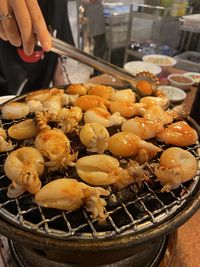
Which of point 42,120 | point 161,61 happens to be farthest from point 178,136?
point 161,61

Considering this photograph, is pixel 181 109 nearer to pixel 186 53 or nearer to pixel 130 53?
pixel 186 53

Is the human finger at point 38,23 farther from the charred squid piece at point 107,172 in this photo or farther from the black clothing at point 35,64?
the black clothing at point 35,64

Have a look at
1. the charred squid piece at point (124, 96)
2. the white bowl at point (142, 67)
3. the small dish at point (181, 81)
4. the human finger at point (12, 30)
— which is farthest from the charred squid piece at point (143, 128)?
the white bowl at point (142, 67)

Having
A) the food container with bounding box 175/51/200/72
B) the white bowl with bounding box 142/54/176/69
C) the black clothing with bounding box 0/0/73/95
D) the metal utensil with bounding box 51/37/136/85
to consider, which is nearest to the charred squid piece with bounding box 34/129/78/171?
the metal utensil with bounding box 51/37/136/85

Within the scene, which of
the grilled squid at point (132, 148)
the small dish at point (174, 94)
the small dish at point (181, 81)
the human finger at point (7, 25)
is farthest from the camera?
the small dish at point (181, 81)

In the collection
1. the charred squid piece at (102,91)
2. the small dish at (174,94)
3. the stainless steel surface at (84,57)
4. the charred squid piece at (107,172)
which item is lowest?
the small dish at (174,94)

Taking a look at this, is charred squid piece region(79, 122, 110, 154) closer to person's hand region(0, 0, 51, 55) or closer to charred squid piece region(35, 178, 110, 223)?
charred squid piece region(35, 178, 110, 223)

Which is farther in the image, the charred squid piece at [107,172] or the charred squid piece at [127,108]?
the charred squid piece at [127,108]

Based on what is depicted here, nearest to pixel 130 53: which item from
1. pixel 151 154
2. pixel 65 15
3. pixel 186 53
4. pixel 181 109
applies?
pixel 186 53
